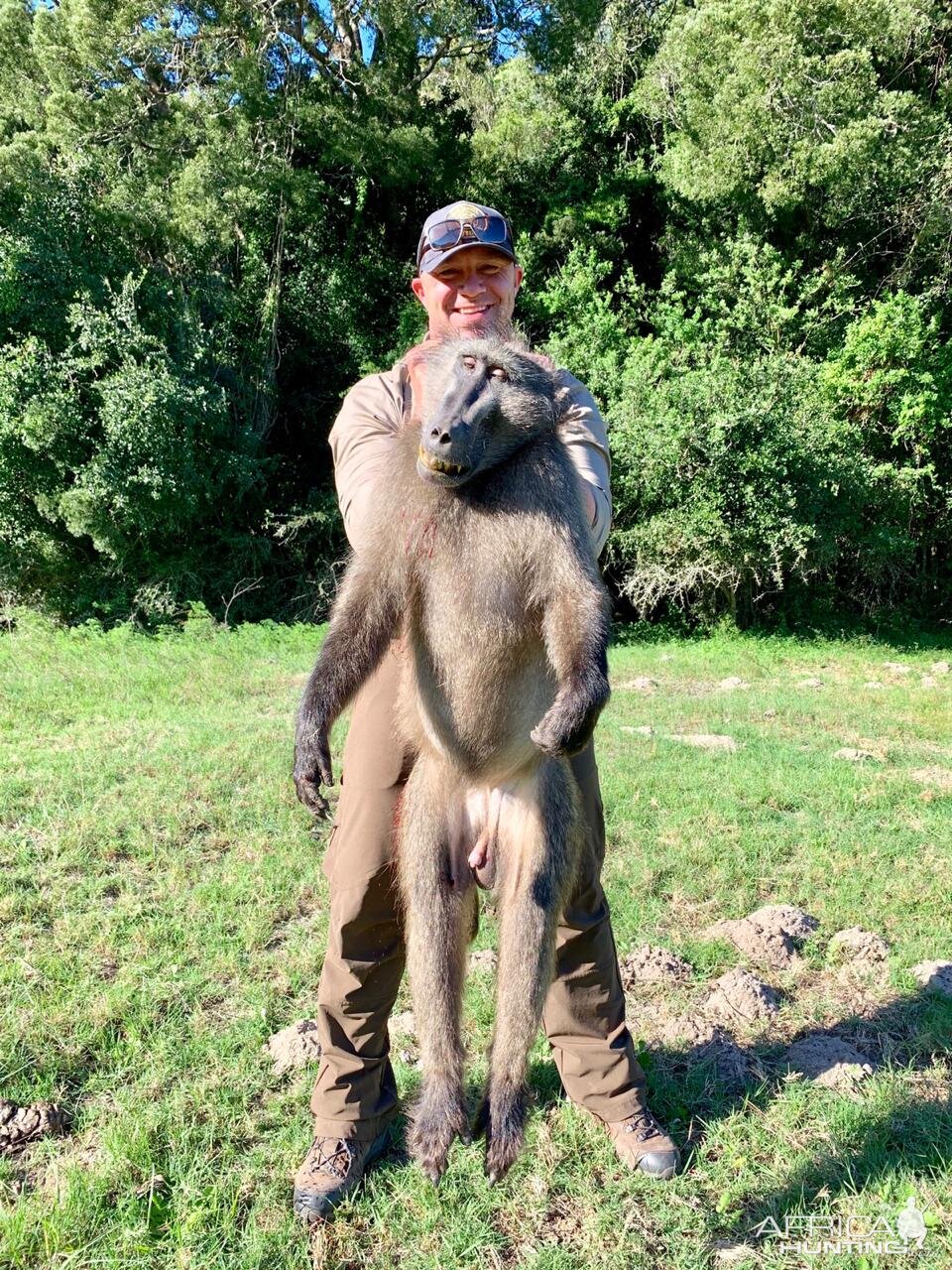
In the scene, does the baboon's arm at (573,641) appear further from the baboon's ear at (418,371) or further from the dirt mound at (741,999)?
the dirt mound at (741,999)

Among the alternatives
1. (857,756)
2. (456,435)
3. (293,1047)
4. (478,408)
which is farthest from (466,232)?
(857,756)

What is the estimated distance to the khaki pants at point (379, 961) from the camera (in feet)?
9.16

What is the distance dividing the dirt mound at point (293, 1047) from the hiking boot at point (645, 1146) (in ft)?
3.45

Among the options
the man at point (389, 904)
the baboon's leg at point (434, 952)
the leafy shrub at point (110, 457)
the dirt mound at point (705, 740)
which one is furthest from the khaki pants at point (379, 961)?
the leafy shrub at point (110, 457)

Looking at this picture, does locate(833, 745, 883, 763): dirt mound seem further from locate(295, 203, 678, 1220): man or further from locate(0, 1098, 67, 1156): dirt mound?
locate(0, 1098, 67, 1156): dirt mound

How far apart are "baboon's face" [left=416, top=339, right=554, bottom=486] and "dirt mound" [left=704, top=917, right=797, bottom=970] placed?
2.61 m

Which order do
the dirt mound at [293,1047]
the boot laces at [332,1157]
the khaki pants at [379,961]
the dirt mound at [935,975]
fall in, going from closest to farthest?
the boot laces at [332,1157] → the khaki pants at [379,961] → the dirt mound at [293,1047] → the dirt mound at [935,975]

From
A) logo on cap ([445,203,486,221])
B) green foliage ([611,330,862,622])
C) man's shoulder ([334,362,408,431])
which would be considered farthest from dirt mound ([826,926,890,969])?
green foliage ([611,330,862,622])

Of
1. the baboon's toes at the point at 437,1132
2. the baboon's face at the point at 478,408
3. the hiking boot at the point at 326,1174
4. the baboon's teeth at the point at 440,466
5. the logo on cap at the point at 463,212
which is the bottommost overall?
the hiking boot at the point at 326,1174

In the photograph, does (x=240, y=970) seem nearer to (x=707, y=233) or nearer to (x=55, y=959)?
(x=55, y=959)

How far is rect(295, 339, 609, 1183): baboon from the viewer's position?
7.80 ft

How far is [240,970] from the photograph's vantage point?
3754 millimetres

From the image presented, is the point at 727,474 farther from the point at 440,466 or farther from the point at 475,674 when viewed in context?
the point at 440,466

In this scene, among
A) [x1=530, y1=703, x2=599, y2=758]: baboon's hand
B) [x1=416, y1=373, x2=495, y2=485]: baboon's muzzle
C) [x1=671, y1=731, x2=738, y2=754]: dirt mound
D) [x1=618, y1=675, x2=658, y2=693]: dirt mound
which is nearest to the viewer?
[x1=530, y1=703, x2=599, y2=758]: baboon's hand
